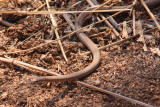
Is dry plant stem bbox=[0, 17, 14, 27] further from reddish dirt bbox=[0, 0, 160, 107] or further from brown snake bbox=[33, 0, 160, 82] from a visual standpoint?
brown snake bbox=[33, 0, 160, 82]

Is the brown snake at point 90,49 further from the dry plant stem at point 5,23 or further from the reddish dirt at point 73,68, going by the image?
the dry plant stem at point 5,23

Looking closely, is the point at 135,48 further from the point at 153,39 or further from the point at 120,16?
the point at 120,16

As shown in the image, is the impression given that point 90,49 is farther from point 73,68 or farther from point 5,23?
point 5,23

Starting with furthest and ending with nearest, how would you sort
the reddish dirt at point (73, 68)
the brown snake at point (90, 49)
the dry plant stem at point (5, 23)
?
the dry plant stem at point (5, 23) → the brown snake at point (90, 49) → the reddish dirt at point (73, 68)

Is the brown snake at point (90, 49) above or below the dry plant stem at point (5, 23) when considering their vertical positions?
below

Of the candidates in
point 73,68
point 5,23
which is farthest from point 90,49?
point 5,23

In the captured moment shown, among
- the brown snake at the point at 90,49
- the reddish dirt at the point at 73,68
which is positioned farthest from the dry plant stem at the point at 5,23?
the brown snake at the point at 90,49

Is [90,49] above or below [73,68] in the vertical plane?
above

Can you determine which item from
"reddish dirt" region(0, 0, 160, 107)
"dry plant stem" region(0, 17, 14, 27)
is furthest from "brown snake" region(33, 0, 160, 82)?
"dry plant stem" region(0, 17, 14, 27)
